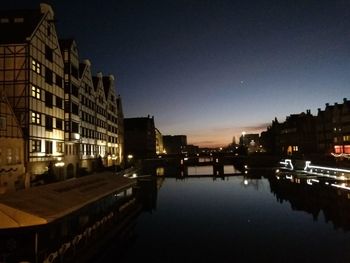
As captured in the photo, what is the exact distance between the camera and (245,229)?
3834 cm

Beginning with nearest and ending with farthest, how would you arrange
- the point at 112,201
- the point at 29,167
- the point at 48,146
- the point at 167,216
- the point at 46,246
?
1. the point at 46,246
2. the point at 112,201
3. the point at 29,167
4. the point at 167,216
5. the point at 48,146

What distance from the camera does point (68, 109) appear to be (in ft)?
193

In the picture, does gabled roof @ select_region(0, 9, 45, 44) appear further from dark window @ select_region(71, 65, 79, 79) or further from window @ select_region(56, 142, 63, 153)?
window @ select_region(56, 142, 63, 153)

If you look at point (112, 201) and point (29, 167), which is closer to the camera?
point (112, 201)

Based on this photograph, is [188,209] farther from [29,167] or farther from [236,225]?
[29,167]

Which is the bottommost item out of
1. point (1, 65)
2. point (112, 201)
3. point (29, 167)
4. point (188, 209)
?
point (188, 209)

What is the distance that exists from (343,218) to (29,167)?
1525 inches

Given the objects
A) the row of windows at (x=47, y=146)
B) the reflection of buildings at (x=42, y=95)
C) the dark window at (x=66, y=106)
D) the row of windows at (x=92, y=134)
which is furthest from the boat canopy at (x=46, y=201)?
the row of windows at (x=92, y=134)

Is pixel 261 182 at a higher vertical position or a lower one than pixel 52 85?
lower

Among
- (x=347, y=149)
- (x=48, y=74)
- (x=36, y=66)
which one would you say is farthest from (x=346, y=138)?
(x=36, y=66)

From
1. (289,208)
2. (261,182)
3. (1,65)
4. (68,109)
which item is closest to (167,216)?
(289,208)

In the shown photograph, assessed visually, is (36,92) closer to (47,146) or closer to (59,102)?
(47,146)

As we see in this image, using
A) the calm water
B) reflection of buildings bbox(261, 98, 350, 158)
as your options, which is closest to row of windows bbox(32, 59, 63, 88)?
the calm water

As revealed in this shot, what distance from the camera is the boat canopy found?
2070 centimetres
